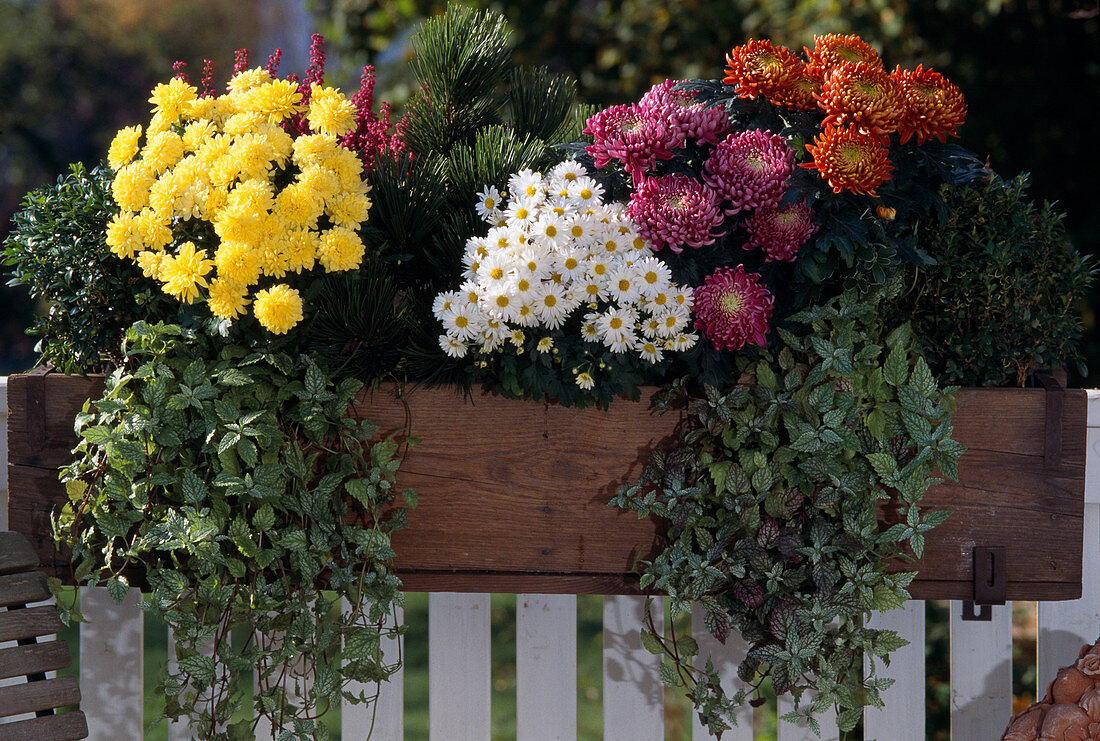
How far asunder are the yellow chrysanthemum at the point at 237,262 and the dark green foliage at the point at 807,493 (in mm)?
601

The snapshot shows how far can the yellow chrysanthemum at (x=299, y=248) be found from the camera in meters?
1.19

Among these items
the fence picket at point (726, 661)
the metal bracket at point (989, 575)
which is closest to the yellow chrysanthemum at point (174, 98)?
the fence picket at point (726, 661)

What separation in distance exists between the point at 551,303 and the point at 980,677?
3.57 feet

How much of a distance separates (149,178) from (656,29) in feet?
7.30

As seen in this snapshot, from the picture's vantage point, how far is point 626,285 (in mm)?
1208

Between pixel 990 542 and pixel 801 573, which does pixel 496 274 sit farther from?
pixel 990 542

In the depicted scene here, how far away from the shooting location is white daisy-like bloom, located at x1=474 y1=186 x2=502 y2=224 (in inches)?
50.0

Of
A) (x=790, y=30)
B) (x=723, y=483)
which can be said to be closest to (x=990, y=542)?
(x=723, y=483)

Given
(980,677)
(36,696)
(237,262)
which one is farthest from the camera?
(980,677)

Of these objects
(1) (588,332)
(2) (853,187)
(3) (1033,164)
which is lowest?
(1) (588,332)

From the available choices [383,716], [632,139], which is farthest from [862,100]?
[383,716]

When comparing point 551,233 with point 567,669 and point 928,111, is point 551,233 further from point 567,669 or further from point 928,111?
point 567,669

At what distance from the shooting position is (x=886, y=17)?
2.75 meters

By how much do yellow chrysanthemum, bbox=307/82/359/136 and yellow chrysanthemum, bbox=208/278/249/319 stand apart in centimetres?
26
